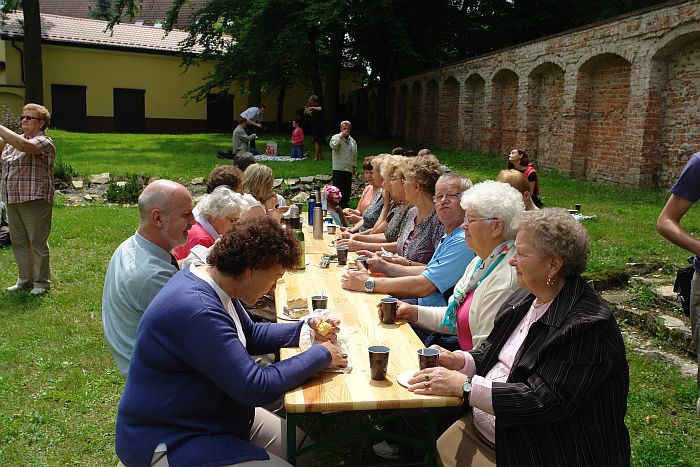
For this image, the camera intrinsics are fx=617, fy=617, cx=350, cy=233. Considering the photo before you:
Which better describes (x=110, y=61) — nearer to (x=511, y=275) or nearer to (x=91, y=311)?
(x=91, y=311)

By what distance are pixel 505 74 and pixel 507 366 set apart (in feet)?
56.5

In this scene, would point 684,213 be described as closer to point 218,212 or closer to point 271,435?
point 271,435

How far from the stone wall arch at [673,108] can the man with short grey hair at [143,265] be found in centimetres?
1127

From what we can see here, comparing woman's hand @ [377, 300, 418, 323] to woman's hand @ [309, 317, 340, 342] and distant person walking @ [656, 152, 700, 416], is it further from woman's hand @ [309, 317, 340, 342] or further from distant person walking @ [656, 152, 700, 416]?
distant person walking @ [656, 152, 700, 416]

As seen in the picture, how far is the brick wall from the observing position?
1184cm

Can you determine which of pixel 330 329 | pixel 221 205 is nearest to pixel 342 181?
pixel 221 205

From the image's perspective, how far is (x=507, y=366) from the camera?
257 centimetres

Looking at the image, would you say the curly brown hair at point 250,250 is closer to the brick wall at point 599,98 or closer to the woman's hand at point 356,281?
the woman's hand at point 356,281

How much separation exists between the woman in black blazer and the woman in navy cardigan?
70 cm

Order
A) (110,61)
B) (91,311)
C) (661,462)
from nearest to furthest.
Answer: (661,462) → (91,311) → (110,61)

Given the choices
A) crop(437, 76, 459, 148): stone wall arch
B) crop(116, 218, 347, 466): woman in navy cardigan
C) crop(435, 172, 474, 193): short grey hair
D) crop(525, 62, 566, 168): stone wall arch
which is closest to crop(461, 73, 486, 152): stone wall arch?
crop(437, 76, 459, 148): stone wall arch

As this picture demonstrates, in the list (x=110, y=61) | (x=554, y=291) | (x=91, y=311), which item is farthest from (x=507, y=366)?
(x=110, y=61)

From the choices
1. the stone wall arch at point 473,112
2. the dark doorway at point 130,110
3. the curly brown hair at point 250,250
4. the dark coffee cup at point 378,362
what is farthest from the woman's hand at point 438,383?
the dark doorway at point 130,110

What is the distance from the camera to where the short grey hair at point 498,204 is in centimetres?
305
